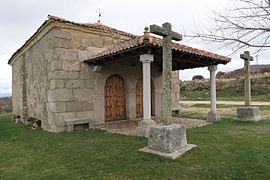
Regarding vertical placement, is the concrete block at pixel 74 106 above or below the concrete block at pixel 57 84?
below

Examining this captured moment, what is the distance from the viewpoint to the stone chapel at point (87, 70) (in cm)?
920

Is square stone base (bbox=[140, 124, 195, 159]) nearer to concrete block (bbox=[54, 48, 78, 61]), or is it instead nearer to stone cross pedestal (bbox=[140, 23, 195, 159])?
stone cross pedestal (bbox=[140, 23, 195, 159])

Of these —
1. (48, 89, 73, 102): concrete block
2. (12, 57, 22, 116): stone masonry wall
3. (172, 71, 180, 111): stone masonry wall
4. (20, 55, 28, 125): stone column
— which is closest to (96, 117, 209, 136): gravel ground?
(48, 89, 73, 102): concrete block

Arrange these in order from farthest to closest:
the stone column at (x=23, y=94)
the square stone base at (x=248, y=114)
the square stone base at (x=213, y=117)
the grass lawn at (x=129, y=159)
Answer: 1. the stone column at (x=23, y=94)
2. the square stone base at (x=213, y=117)
3. the square stone base at (x=248, y=114)
4. the grass lawn at (x=129, y=159)

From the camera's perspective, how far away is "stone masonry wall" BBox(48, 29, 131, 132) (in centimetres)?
923

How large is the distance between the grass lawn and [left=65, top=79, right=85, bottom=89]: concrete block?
2.30 meters

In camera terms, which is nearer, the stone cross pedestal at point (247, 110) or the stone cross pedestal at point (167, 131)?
the stone cross pedestal at point (167, 131)

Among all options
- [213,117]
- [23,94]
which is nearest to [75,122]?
[213,117]

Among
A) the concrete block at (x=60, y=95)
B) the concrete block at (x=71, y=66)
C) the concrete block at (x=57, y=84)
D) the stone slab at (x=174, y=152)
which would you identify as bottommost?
the stone slab at (x=174, y=152)

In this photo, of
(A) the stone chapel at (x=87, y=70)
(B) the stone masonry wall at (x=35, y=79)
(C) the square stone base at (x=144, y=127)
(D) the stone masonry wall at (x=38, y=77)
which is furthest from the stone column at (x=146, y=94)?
(B) the stone masonry wall at (x=35, y=79)

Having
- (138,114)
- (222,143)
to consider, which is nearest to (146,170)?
(222,143)

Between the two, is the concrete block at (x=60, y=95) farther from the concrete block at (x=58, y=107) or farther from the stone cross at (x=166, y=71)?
the stone cross at (x=166, y=71)

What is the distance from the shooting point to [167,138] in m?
5.48

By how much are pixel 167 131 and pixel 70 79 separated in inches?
204
